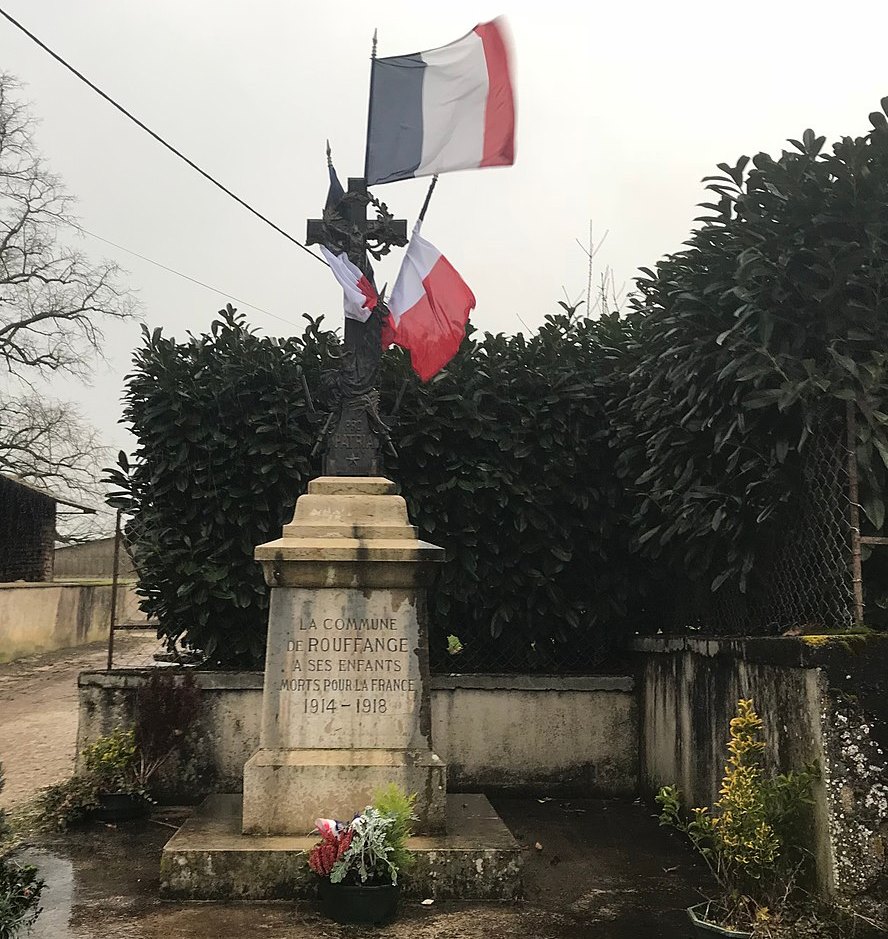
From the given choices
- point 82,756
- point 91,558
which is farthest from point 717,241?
point 91,558

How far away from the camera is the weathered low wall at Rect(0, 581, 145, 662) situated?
19172 millimetres

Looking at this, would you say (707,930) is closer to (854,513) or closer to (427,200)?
(854,513)

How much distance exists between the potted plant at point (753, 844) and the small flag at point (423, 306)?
11.1 ft

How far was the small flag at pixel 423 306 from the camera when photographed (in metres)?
7.14

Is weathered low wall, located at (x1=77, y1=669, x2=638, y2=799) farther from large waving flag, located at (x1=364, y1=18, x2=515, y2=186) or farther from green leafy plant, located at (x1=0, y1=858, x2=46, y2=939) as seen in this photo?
large waving flag, located at (x1=364, y1=18, x2=515, y2=186)

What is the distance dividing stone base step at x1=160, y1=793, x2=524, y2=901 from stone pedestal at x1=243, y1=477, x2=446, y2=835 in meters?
0.36

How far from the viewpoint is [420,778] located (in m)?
6.02

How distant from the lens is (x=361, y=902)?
5.06 meters

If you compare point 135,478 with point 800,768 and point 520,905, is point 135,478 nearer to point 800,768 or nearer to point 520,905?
point 520,905

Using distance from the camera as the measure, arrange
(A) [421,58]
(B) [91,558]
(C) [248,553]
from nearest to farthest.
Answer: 1. (A) [421,58]
2. (C) [248,553]
3. (B) [91,558]

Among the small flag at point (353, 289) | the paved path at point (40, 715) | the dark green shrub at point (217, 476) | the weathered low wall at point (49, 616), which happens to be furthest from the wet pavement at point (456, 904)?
the weathered low wall at point (49, 616)

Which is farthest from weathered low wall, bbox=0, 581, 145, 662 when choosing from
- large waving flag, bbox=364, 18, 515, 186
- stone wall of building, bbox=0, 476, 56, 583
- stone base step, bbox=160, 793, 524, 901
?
stone base step, bbox=160, 793, 524, 901

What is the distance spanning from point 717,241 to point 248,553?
4547 mm

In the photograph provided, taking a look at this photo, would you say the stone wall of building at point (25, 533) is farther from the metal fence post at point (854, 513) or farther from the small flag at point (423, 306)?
the metal fence post at point (854, 513)
